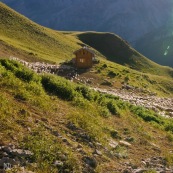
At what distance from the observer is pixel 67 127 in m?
15.4

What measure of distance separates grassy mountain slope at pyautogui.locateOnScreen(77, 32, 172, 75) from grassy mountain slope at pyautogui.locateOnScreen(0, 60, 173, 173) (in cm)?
12210

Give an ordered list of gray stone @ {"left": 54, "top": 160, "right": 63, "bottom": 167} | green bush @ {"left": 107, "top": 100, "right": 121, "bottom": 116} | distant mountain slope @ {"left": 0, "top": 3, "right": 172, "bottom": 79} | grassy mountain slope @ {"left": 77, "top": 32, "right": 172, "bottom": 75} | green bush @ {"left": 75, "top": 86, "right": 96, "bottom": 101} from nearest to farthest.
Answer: gray stone @ {"left": 54, "top": 160, "right": 63, "bottom": 167} < green bush @ {"left": 75, "top": 86, "right": 96, "bottom": 101} < green bush @ {"left": 107, "top": 100, "right": 121, "bottom": 116} < distant mountain slope @ {"left": 0, "top": 3, "right": 172, "bottom": 79} < grassy mountain slope @ {"left": 77, "top": 32, "right": 172, "bottom": 75}

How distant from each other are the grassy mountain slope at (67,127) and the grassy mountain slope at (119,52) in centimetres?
12210

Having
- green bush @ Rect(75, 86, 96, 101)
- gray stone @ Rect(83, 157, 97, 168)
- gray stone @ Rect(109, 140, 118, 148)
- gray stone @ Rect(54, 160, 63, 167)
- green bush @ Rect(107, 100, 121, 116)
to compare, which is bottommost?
gray stone @ Rect(109, 140, 118, 148)

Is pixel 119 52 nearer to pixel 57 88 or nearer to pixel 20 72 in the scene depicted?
pixel 57 88

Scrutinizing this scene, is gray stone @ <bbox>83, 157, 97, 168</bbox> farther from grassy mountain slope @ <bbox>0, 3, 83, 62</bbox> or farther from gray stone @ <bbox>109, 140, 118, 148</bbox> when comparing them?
grassy mountain slope @ <bbox>0, 3, 83, 62</bbox>

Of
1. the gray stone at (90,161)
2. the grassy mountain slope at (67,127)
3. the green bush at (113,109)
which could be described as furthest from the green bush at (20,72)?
the gray stone at (90,161)

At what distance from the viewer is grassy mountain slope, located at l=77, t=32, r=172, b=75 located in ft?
484

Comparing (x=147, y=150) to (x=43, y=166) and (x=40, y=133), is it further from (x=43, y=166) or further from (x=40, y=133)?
(x=43, y=166)

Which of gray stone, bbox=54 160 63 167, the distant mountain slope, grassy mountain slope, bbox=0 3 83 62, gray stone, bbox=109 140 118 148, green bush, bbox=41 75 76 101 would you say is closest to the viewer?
gray stone, bbox=54 160 63 167

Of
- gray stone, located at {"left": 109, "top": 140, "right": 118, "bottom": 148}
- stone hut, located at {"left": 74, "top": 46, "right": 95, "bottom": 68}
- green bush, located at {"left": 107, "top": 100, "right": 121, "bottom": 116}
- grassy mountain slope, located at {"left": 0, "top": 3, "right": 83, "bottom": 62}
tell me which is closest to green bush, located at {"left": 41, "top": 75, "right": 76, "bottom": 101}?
green bush, located at {"left": 107, "top": 100, "right": 121, "bottom": 116}

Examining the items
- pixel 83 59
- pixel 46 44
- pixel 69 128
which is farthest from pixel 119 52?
pixel 69 128

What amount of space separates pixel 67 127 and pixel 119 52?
147106 millimetres

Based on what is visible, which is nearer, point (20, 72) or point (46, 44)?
point (20, 72)
